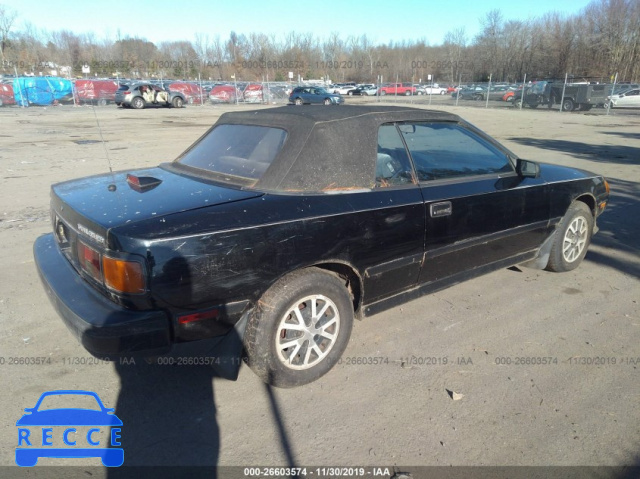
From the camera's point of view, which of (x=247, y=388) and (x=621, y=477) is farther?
(x=247, y=388)

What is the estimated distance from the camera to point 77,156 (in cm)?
1137

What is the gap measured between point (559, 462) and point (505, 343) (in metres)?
1.16

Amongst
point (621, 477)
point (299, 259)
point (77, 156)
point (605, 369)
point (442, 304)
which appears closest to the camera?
point (621, 477)

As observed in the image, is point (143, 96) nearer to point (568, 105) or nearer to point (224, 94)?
point (224, 94)

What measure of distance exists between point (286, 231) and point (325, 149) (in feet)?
2.27

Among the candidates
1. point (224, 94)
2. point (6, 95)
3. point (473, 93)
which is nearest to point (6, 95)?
point (6, 95)

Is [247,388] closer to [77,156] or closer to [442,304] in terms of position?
[442,304]

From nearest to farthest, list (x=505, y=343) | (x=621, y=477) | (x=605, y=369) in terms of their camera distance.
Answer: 1. (x=621, y=477)
2. (x=605, y=369)
3. (x=505, y=343)

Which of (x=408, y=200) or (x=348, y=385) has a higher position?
(x=408, y=200)

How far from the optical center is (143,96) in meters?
30.5

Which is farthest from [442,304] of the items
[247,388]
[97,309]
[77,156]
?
[77,156]

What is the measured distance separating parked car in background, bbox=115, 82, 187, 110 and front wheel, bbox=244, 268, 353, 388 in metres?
30.9

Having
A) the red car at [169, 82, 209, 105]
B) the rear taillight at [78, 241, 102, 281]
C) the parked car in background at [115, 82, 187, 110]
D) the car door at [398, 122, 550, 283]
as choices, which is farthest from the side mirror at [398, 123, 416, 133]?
the red car at [169, 82, 209, 105]

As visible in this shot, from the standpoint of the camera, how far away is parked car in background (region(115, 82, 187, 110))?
2988 centimetres
